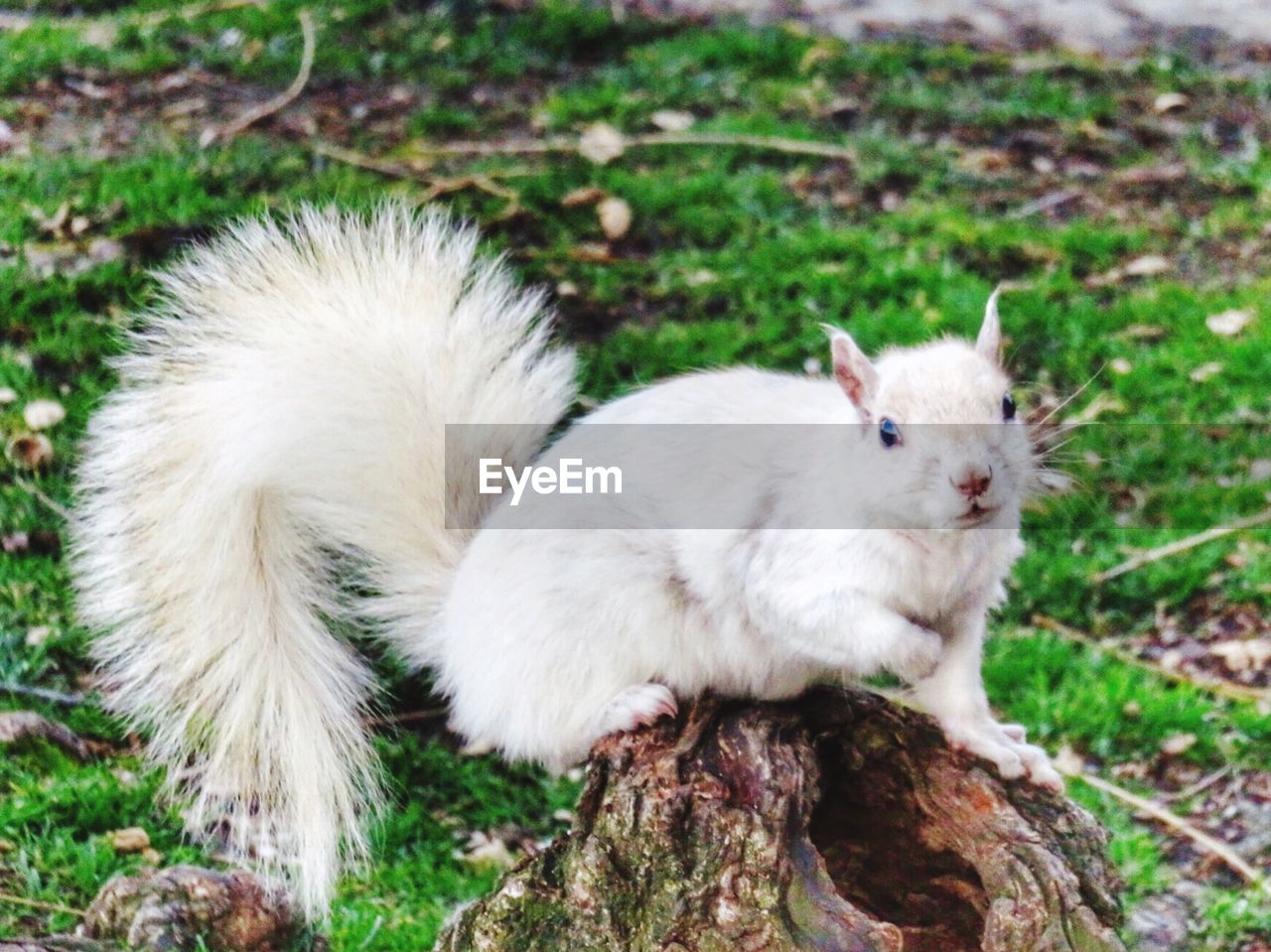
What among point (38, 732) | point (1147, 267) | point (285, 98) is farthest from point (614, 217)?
point (38, 732)

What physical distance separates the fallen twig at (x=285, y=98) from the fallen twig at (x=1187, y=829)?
5.07 feet

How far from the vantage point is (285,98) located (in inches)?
101

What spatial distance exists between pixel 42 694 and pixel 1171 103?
2.18 m

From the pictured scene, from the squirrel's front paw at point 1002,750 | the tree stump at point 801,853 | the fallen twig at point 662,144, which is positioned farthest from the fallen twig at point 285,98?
the squirrel's front paw at point 1002,750

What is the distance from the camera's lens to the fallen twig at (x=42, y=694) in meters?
1.69

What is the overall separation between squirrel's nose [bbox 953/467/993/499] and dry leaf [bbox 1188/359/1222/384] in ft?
4.29

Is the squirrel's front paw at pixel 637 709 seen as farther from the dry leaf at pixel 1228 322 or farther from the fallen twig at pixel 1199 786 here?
the dry leaf at pixel 1228 322

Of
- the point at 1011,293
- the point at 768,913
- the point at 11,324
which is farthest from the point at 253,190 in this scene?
the point at 768,913

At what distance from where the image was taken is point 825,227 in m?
2.58

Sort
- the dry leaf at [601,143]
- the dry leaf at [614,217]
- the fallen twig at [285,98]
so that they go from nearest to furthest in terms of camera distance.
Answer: the fallen twig at [285,98] < the dry leaf at [614,217] < the dry leaf at [601,143]

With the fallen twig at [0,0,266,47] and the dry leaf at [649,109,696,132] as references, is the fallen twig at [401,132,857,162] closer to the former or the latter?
the dry leaf at [649,109,696,132]

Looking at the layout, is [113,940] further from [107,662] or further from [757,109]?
[757,109]

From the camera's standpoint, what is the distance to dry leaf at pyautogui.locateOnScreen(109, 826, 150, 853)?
1.55m

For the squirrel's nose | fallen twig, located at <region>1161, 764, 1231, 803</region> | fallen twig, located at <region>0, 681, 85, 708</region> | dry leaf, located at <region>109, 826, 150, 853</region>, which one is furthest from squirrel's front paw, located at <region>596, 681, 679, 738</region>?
fallen twig, located at <region>1161, 764, 1231, 803</region>
